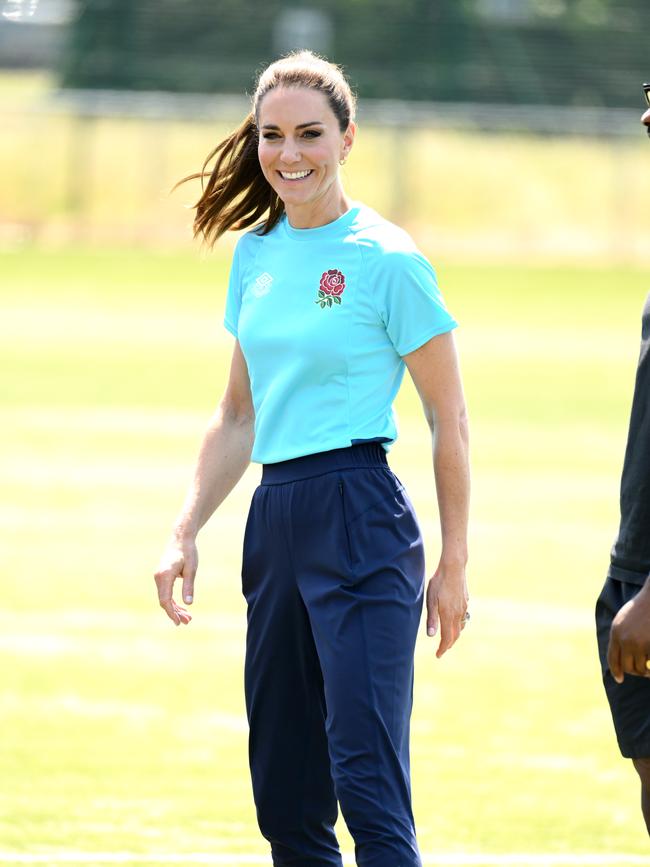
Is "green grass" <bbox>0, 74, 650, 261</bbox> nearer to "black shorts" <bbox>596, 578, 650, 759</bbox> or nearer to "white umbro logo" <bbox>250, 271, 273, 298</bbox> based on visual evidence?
"white umbro logo" <bbox>250, 271, 273, 298</bbox>

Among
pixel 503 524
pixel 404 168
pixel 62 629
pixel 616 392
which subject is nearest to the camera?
pixel 62 629

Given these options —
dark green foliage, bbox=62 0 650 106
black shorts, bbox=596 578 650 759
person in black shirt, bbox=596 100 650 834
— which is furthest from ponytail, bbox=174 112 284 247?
dark green foliage, bbox=62 0 650 106

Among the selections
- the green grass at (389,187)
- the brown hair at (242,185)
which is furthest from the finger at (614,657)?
the green grass at (389,187)

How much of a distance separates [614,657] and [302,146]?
1359mm

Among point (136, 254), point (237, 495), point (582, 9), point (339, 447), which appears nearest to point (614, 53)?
point (582, 9)

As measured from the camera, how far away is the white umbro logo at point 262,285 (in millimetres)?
4090

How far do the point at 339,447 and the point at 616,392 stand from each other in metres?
16.1

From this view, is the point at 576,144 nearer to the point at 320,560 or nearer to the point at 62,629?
the point at 62,629

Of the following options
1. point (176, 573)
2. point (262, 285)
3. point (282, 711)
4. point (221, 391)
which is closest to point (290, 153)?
point (262, 285)

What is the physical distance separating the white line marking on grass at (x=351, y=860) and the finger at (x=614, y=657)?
1597mm

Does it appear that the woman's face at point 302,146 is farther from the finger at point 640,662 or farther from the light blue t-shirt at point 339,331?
the finger at point 640,662

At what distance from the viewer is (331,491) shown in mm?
3928

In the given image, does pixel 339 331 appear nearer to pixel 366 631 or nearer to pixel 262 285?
pixel 262 285

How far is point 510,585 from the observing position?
9805 millimetres
